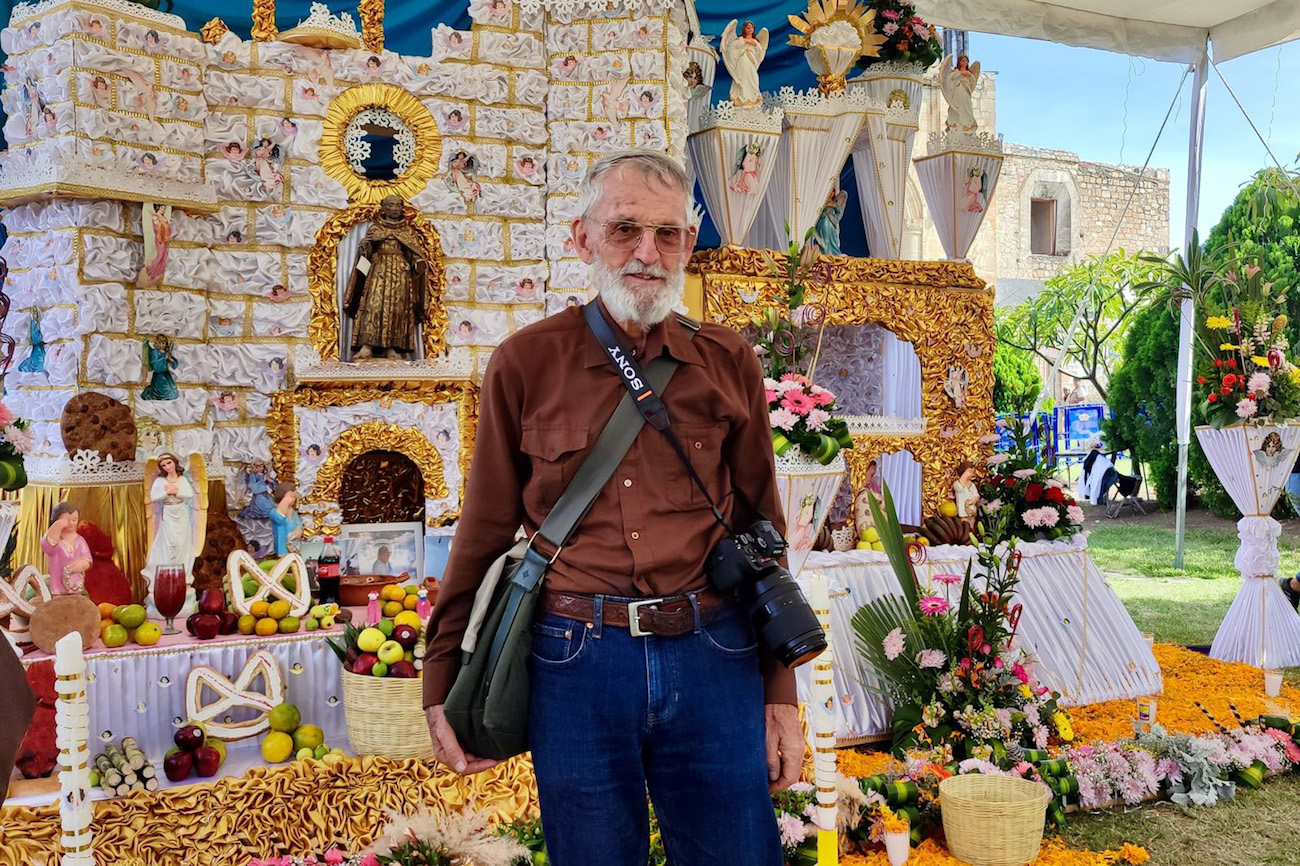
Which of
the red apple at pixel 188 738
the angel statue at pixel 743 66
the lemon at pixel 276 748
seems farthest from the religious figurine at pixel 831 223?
the red apple at pixel 188 738

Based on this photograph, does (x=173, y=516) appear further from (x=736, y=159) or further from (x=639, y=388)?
(x=736, y=159)

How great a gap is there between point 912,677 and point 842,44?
428 centimetres

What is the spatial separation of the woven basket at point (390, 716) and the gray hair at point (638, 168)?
251 centimetres

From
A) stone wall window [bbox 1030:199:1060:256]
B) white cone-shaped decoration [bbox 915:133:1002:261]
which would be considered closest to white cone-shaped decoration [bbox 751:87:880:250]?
white cone-shaped decoration [bbox 915:133:1002:261]

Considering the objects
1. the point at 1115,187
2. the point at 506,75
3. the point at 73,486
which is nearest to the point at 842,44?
the point at 506,75

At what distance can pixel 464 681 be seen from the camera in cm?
212

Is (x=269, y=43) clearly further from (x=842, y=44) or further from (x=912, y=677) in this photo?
(x=912, y=677)

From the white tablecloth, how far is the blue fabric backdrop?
2.98 meters

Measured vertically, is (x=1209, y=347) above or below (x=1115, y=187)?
below

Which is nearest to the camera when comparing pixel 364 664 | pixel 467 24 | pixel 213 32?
pixel 364 664

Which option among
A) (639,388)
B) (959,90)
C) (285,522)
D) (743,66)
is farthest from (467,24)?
(639,388)

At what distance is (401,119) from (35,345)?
2.32 meters

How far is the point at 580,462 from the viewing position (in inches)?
83.8

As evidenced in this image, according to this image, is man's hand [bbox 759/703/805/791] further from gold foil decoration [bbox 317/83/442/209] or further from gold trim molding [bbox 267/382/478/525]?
gold foil decoration [bbox 317/83/442/209]
